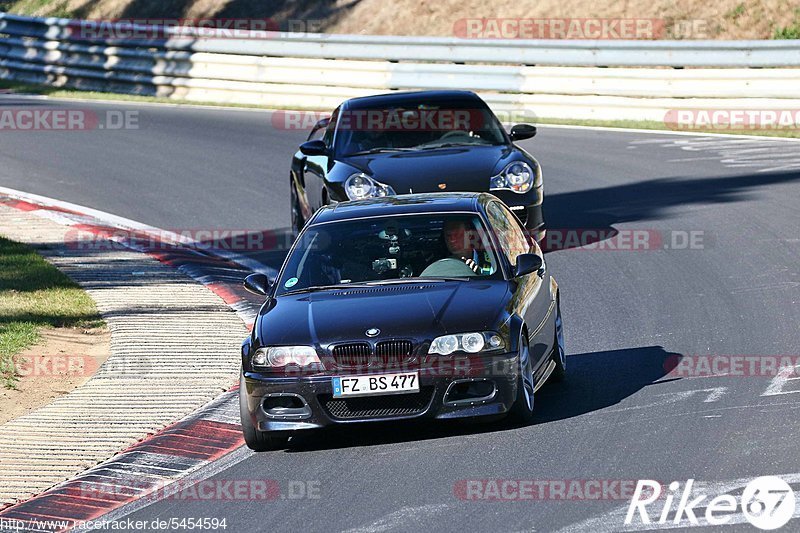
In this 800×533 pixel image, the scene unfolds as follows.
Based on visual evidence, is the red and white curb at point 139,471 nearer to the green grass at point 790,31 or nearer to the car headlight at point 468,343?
the car headlight at point 468,343

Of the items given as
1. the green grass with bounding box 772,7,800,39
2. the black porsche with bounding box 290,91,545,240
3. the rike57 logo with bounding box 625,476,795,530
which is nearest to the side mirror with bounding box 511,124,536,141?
the black porsche with bounding box 290,91,545,240

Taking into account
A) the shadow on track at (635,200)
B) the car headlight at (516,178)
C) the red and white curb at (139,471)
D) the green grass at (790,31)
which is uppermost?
the car headlight at (516,178)

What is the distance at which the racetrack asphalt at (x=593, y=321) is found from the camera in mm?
7387

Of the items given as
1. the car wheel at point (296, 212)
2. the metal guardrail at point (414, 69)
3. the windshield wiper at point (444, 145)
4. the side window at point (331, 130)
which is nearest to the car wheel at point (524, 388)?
the windshield wiper at point (444, 145)

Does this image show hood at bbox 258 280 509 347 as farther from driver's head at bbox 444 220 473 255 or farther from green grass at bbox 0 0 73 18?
green grass at bbox 0 0 73 18

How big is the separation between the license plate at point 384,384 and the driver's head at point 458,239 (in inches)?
59.2

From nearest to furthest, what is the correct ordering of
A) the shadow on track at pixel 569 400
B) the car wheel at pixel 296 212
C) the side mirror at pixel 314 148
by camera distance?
1. the shadow on track at pixel 569 400
2. the side mirror at pixel 314 148
3. the car wheel at pixel 296 212

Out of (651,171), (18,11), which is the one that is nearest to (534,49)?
(651,171)

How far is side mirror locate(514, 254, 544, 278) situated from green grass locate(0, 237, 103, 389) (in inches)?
149

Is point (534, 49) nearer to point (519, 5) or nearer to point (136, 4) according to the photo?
point (519, 5)

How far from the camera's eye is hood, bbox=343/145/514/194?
541 inches

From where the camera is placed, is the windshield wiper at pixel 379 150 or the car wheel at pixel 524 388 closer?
the car wheel at pixel 524 388

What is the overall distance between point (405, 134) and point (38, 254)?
395 centimetres

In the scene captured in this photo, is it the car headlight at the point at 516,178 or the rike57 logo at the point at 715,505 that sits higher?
the rike57 logo at the point at 715,505
